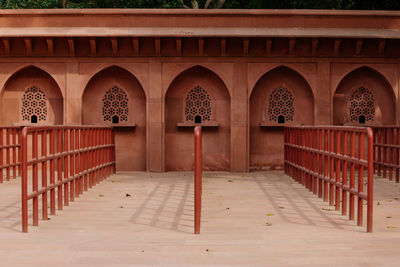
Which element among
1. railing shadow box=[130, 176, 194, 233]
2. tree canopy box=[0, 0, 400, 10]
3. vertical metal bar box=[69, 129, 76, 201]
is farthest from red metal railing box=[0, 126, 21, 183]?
tree canopy box=[0, 0, 400, 10]

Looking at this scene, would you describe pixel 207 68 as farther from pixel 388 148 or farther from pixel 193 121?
pixel 388 148

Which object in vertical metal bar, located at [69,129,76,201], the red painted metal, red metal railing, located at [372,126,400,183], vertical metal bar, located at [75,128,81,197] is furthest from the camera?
red metal railing, located at [372,126,400,183]

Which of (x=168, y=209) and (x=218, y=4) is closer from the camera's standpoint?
(x=168, y=209)

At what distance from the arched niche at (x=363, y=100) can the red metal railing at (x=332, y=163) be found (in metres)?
2.44

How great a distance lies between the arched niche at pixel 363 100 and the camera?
15047 millimetres

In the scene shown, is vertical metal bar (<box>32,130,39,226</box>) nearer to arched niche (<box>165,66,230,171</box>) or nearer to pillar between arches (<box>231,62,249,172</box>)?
arched niche (<box>165,66,230,171</box>)

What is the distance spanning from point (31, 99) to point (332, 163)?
9.41 meters

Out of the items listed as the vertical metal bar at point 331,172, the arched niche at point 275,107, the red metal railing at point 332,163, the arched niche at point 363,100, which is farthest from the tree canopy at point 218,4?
the vertical metal bar at point 331,172

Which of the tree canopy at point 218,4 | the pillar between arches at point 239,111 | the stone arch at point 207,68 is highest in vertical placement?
the tree canopy at point 218,4

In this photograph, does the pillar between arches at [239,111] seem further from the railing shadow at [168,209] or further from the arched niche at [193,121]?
the railing shadow at [168,209]

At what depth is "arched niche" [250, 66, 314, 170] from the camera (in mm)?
15031

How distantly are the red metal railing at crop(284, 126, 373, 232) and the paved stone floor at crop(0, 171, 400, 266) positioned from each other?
30 centimetres

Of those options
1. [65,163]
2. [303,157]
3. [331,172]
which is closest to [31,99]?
[65,163]

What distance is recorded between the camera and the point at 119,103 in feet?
49.0
